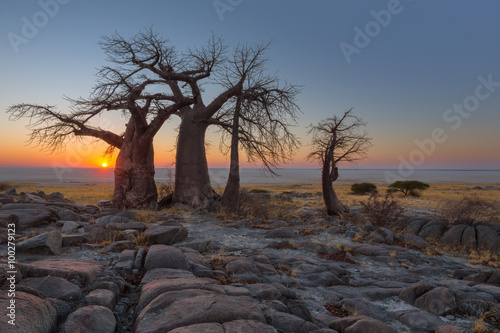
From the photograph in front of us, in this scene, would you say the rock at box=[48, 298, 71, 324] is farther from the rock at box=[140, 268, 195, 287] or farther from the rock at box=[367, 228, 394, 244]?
the rock at box=[367, 228, 394, 244]

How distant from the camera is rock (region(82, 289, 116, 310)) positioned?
127 inches

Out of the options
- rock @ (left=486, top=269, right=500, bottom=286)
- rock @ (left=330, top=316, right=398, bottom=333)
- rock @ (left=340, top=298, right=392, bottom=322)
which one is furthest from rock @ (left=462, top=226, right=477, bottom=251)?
rock @ (left=330, top=316, right=398, bottom=333)

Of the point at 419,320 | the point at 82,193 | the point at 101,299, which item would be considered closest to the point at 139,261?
the point at 101,299

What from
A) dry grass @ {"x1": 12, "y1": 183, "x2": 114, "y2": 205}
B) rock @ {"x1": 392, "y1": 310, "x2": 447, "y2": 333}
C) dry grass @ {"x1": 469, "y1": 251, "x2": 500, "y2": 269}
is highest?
rock @ {"x1": 392, "y1": 310, "x2": 447, "y2": 333}

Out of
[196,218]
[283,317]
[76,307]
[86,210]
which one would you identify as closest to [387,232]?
[196,218]

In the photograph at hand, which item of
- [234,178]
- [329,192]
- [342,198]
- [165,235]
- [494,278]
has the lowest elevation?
[342,198]

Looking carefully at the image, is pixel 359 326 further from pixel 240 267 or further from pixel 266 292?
pixel 240 267

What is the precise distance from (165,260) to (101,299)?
157 cm

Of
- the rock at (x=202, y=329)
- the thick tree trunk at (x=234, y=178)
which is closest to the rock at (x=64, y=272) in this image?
the rock at (x=202, y=329)

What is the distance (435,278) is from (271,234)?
426 cm

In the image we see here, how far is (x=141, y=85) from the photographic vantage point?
1206 centimetres

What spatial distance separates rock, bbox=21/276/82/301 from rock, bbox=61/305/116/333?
48 centimetres

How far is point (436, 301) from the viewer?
14.4ft

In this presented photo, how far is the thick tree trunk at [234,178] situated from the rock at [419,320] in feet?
30.4
